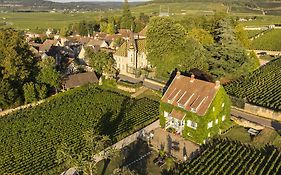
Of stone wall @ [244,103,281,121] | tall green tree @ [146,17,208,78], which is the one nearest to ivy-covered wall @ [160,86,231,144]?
stone wall @ [244,103,281,121]

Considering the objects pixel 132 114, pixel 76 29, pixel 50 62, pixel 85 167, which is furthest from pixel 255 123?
pixel 76 29

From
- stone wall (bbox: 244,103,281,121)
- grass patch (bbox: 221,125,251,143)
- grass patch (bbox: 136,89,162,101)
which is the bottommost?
grass patch (bbox: 221,125,251,143)

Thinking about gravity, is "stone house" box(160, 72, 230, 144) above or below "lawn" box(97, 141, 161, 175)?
above

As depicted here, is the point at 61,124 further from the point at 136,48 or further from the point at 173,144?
the point at 136,48

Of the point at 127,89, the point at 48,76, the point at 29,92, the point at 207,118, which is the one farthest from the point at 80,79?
the point at 207,118

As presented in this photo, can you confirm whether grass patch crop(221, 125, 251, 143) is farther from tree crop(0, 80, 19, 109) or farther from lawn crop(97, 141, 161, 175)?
tree crop(0, 80, 19, 109)

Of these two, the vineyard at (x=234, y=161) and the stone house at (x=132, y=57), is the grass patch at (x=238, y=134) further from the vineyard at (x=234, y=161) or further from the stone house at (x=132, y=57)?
the stone house at (x=132, y=57)

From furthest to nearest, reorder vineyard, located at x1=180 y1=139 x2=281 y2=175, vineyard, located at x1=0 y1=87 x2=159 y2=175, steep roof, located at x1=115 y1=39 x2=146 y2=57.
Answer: steep roof, located at x1=115 y1=39 x2=146 y2=57, vineyard, located at x1=0 y1=87 x2=159 y2=175, vineyard, located at x1=180 y1=139 x2=281 y2=175
